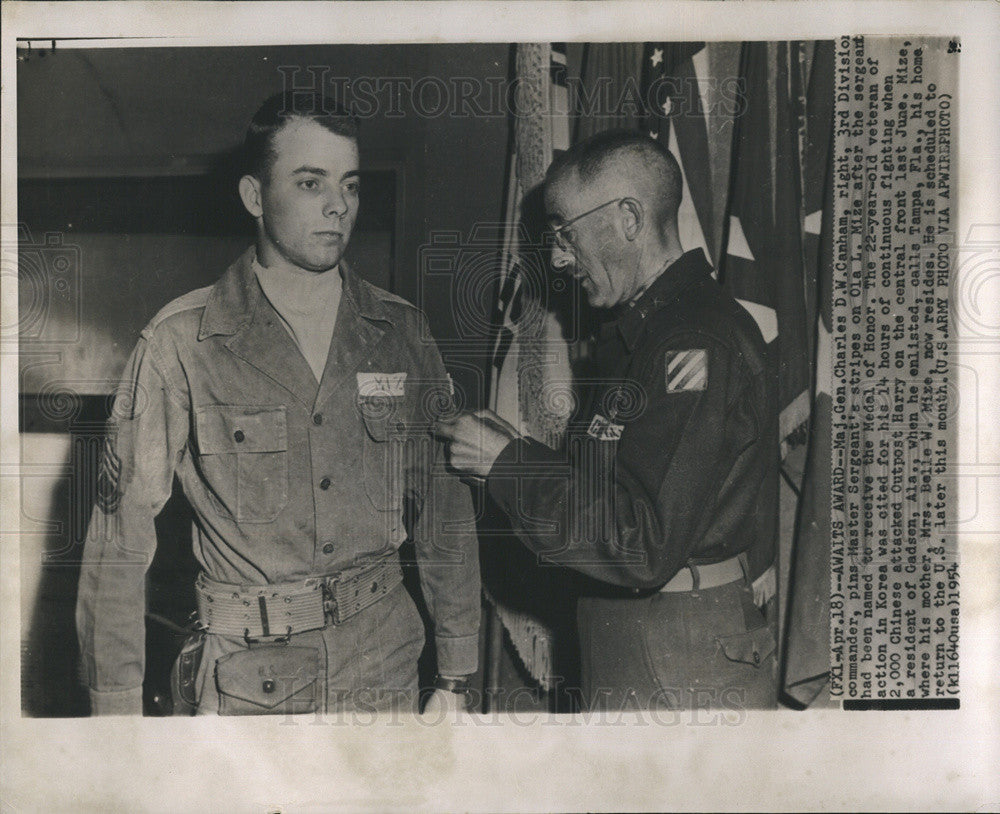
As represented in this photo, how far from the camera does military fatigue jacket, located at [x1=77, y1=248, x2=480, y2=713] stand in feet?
6.71

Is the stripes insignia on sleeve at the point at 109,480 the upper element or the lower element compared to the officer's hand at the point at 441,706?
upper

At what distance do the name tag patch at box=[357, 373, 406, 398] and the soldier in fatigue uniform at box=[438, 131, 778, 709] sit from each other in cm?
14

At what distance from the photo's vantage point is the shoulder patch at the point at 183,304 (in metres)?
2.08

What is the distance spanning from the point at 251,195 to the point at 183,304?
11.5 inches

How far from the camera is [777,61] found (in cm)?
211

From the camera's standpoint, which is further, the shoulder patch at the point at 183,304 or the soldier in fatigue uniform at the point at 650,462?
the shoulder patch at the point at 183,304

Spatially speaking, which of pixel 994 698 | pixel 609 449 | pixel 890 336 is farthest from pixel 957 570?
pixel 609 449

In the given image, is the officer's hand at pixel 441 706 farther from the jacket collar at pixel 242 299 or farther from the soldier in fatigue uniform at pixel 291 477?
the jacket collar at pixel 242 299

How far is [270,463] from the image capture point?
205 centimetres

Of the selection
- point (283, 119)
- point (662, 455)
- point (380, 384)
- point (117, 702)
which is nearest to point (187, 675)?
point (117, 702)

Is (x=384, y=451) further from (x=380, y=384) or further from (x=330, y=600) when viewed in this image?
(x=330, y=600)

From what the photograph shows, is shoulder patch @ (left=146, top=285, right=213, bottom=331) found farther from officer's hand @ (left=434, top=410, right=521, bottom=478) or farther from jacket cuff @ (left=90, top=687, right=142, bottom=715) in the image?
jacket cuff @ (left=90, top=687, right=142, bottom=715)

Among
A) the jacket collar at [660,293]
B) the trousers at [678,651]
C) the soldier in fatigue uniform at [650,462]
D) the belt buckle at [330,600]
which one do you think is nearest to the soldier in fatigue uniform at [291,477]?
the belt buckle at [330,600]

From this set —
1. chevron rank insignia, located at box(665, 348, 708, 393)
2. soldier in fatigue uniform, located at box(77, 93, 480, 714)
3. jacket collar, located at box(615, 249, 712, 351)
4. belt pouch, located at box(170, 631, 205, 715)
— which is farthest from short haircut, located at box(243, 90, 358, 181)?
belt pouch, located at box(170, 631, 205, 715)
